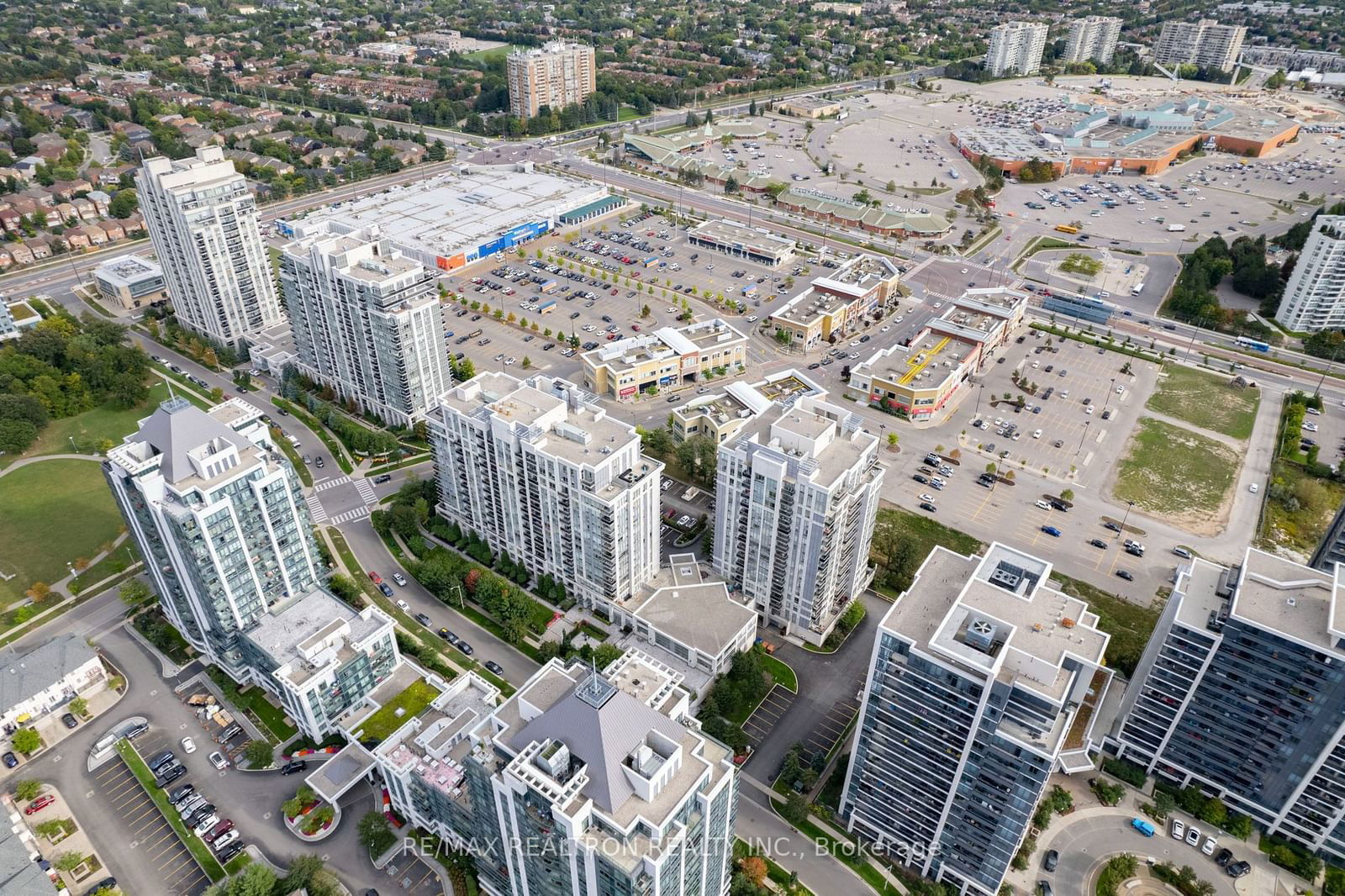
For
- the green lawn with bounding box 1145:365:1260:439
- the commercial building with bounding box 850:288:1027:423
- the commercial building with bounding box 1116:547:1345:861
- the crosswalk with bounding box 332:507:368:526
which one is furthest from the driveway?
the green lawn with bounding box 1145:365:1260:439

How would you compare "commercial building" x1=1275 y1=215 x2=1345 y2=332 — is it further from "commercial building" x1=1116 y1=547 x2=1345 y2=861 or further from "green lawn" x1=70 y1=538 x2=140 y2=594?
"green lawn" x1=70 y1=538 x2=140 y2=594

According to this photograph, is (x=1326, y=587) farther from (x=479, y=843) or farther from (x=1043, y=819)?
(x=479, y=843)

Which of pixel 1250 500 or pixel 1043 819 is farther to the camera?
pixel 1250 500

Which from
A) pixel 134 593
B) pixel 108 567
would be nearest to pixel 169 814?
pixel 134 593

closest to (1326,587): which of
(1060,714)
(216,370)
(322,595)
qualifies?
(1060,714)

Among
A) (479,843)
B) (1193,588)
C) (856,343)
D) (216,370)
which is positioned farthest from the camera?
(856,343)

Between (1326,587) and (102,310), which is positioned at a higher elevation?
(1326,587)

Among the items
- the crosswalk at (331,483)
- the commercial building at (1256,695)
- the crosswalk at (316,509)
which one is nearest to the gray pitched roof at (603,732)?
the commercial building at (1256,695)
